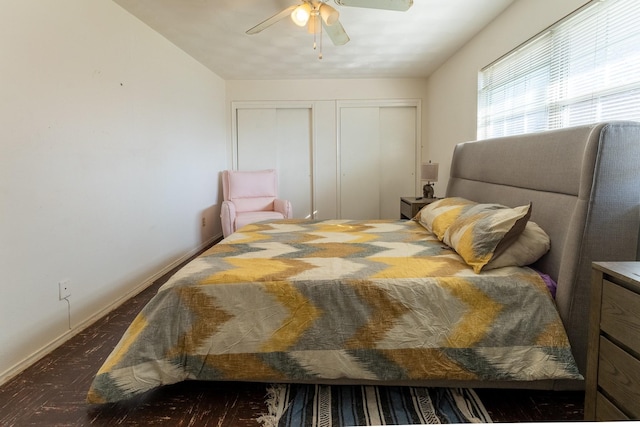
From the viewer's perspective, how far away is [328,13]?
2.57 meters

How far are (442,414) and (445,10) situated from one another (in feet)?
9.26

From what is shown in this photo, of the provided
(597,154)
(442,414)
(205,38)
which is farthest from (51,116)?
(597,154)

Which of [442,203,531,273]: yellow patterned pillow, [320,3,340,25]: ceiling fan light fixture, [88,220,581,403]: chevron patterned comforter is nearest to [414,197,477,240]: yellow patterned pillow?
[442,203,531,273]: yellow patterned pillow

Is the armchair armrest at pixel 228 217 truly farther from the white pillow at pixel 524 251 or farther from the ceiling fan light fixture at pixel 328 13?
the white pillow at pixel 524 251

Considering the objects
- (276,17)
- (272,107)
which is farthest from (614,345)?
(272,107)

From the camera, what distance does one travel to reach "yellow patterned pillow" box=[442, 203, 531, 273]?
1615 mm

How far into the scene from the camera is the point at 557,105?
2373mm

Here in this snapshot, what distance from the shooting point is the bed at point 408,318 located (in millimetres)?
1447

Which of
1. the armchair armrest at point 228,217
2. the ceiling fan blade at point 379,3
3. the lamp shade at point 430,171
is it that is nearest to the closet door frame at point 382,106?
the lamp shade at point 430,171

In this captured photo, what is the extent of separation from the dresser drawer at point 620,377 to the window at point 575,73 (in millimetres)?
1228

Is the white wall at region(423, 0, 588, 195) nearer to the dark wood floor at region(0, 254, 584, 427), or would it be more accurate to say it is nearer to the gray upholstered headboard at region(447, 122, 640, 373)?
the gray upholstered headboard at region(447, 122, 640, 373)

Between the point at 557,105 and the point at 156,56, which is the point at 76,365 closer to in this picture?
the point at 156,56

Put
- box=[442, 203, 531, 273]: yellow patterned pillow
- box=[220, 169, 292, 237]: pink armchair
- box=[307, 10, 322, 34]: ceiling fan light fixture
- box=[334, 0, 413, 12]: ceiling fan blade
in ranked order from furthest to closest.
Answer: box=[220, 169, 292, 237]: pink armchair, box=[307, 10, 322, 34]: ceiling fan light fixture, box=[334, 0, 413, 12]: ceiling fan blade, box=[442, 203, 531, 273]: yellow patterned pillow

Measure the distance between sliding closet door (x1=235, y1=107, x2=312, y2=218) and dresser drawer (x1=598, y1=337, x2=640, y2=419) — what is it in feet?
14.6
